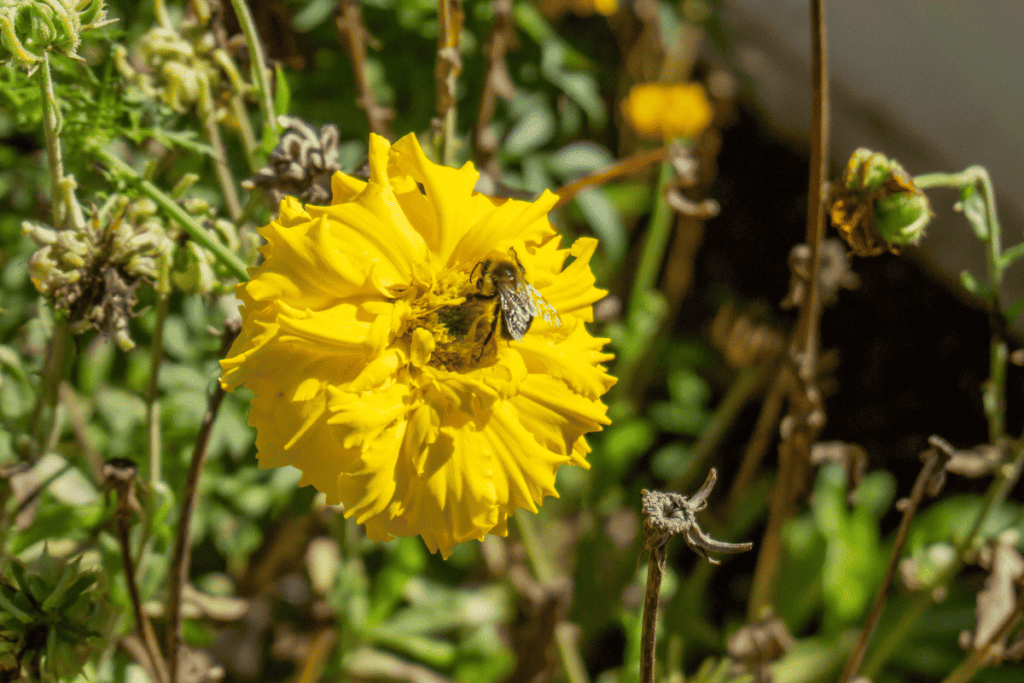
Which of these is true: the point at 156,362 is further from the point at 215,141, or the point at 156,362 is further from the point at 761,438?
the point at 761,438

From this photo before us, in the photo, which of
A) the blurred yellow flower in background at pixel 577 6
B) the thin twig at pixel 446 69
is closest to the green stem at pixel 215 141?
the thin twig at pixel 446 69

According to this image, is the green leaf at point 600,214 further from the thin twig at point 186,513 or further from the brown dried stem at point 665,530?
the brown dried stem at point 665,530

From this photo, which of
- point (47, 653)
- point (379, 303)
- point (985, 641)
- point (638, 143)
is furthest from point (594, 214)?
point (47, 653)

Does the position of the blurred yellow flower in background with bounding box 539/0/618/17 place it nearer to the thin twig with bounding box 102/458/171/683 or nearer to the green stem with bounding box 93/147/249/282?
the green stem with bounding box 93/147/249/282

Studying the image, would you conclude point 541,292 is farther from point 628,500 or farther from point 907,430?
point 907,430

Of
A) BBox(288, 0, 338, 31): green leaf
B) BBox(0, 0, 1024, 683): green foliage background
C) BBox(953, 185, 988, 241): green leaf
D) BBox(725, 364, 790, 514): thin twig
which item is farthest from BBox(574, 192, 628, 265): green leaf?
BBox(953, 185, 988, 241): green leaf

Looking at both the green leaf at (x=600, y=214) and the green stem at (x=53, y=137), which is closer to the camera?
the green stem at (x=53, y=137)
